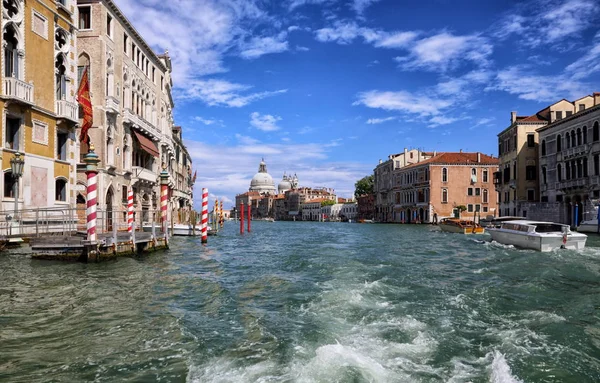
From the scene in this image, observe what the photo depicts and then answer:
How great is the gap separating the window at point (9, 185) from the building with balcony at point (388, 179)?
62.2 meters

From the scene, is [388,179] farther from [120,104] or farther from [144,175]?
[120,104]

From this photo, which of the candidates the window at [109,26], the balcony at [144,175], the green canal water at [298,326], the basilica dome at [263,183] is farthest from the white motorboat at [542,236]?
the basilica dome at [263,183]

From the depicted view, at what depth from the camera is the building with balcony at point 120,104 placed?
21688 mm

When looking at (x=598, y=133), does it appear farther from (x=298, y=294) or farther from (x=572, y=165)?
(x=298, y=294)

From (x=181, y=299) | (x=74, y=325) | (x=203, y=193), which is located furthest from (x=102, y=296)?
(x=203, y=193)

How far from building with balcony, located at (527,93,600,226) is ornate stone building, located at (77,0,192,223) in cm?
2747

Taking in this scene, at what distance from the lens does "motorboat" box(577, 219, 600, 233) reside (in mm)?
27375

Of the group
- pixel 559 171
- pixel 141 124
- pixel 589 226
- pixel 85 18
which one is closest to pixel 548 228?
pixel 589 226

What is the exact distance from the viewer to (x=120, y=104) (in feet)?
77.7

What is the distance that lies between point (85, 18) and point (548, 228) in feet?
74.2

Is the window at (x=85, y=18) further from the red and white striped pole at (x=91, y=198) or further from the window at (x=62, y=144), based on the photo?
the red and white striped pole at (x=91, y=198)

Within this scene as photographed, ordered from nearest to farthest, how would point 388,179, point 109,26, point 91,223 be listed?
point 91,223, point 109,26, point 388,179

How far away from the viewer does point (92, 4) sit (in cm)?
2166

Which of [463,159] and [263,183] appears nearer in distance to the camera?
[463,159]
